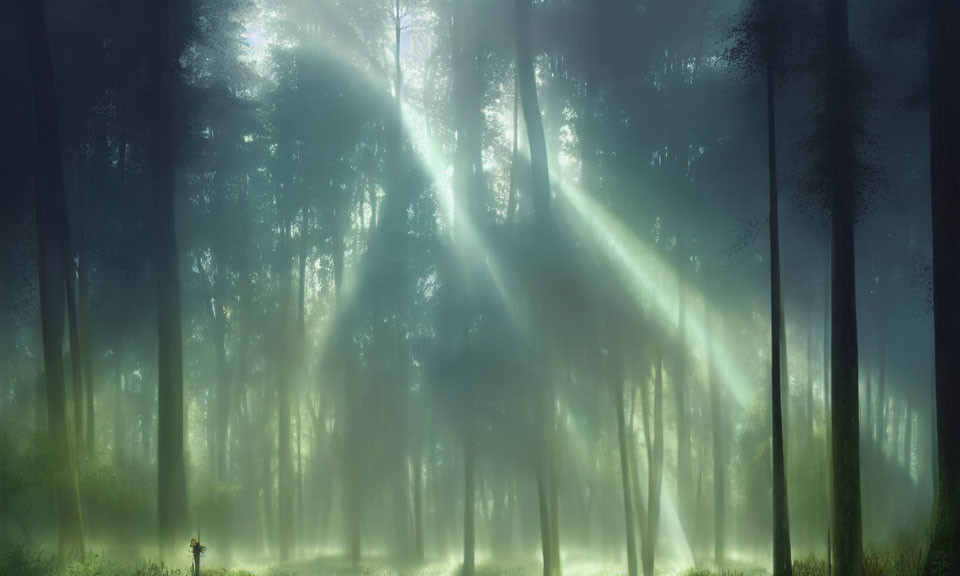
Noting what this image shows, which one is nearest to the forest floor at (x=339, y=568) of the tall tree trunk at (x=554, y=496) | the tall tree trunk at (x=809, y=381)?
the tall tree trunk at (x=554, y=496)

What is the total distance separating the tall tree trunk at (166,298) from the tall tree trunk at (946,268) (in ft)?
35.2

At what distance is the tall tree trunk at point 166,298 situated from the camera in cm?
1205

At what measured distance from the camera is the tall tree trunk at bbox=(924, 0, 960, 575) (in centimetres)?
830

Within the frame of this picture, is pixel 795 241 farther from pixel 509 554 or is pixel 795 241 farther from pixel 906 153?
pixel 509 554

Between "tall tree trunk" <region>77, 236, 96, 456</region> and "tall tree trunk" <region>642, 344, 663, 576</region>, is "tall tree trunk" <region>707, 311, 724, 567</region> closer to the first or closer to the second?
"tall tree trunk" <region>642, 344, 663, 576</region>

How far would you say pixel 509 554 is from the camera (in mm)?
21094

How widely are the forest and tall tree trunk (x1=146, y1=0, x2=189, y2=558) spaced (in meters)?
0.06

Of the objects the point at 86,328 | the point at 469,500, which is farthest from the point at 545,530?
the point at 86,328

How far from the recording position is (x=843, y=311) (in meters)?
8.99

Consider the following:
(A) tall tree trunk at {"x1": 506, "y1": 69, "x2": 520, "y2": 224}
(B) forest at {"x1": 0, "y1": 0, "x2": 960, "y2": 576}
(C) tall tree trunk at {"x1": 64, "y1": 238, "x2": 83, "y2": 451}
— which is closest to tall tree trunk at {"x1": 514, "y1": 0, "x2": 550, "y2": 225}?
(B) forest at {"x1": 0, "y1": 0, "x2": 960, "y2": 576}

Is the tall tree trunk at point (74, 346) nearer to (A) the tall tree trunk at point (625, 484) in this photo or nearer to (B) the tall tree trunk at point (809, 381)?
(A) the tall tree trunk at point (625, 484)

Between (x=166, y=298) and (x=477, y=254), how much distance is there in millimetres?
5732

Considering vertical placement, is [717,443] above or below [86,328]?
below

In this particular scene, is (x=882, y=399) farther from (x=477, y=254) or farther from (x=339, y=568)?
(x=339, y=568)
